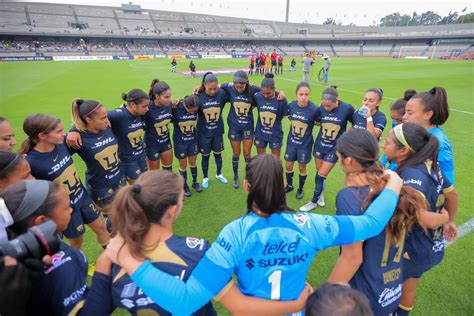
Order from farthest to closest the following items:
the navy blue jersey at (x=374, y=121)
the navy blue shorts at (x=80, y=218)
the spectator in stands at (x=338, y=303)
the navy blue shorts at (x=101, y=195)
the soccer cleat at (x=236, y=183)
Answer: the soccer cleat at (x=236, y=183) → the navy blue jersey at (x=374, y=121) → the navy blue shorts at (x=101, y=195) → the navy blue shorts at (x=80, y=218) → the spectator in stands at (x=338, y=303)

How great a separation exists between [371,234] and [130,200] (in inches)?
64.2

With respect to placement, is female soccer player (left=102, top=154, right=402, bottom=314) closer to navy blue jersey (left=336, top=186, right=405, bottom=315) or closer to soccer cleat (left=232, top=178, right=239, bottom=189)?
navy blue jersey (left=336, top=186, right=405, bottom=315)

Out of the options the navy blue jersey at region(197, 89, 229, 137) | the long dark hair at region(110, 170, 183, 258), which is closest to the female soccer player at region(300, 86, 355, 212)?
the navy blue jersey at region(197, 89, 229, 137)

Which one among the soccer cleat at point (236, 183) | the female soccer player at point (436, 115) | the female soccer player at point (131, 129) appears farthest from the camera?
the soccer cleat at point (236, 183)

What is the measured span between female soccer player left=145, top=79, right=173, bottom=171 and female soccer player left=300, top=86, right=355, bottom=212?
10.2ft

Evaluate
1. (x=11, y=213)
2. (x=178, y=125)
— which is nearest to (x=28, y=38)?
(x=178, y=125)

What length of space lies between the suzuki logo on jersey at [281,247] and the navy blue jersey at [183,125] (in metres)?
4.43

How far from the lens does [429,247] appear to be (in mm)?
2553

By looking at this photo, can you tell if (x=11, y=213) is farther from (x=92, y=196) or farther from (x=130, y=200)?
(x=92, y=196)

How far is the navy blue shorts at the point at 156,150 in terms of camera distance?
5.56m

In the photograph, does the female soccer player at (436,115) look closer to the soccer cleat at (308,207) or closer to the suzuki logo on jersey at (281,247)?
the suzuki logo on jersey at (281,247)

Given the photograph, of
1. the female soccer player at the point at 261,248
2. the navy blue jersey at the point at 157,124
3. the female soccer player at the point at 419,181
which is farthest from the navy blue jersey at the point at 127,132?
the female soccer player at the point at 419,181

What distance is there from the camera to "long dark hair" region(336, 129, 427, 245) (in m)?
1.98

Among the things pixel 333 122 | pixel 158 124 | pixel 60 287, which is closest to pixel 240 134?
pixel 158 124
